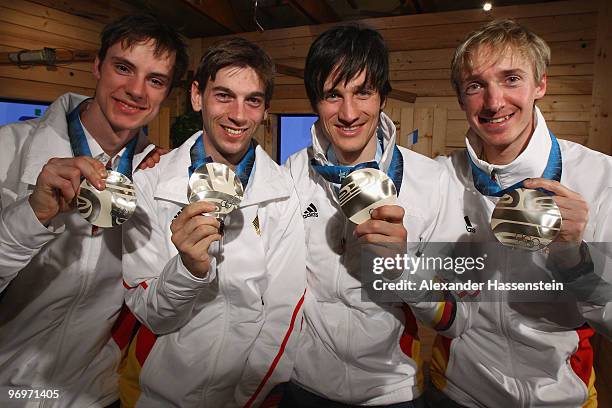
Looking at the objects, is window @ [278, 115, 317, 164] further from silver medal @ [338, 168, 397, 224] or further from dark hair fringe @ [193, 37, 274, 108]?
silver medal @ [338, 168, 397, 224]

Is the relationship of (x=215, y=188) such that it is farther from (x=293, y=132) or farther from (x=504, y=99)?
(x=293, y=132)

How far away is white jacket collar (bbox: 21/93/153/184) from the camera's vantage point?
1.26m

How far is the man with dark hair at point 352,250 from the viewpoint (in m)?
1.35

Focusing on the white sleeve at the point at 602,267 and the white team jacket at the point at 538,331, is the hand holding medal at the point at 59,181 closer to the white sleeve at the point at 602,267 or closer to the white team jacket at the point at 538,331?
the white team jacket at the point at 538,331

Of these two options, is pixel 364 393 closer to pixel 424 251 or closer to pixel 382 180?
pixel 424 251

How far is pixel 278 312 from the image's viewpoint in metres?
1.38

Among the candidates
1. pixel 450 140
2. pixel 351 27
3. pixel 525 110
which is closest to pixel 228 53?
pixel 351 27

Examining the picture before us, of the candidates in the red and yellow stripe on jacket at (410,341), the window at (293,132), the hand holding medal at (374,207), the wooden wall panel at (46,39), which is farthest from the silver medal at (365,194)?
the window at (293,132)

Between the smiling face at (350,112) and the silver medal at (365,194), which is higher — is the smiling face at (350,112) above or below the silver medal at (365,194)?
above

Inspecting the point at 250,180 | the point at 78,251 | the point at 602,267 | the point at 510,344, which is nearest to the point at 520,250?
the point at 602,267

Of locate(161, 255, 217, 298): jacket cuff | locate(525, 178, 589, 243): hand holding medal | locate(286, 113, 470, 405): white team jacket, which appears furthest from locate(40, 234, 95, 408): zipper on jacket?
locate(525, 178, 589, 243): hand holding medal

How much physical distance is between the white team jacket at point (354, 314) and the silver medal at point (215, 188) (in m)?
0.38

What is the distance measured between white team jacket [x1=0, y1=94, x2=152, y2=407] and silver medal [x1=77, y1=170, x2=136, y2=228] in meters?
0.28

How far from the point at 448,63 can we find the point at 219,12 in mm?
3021
